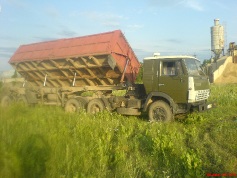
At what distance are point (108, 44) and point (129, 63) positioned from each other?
148cm

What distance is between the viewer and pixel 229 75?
46906 mm

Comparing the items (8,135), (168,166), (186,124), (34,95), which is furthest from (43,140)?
(34,95)

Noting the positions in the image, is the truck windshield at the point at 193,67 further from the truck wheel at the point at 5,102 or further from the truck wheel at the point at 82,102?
the truck wheel at the point at 5,102

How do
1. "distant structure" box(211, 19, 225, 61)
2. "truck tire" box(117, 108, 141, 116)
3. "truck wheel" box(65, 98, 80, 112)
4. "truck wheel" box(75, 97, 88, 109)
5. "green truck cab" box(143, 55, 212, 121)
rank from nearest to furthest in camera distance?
"green truck cab" box(143, 55, 212, 121) < "truck tire" box(117, 108, 141, 116) < "truck wheel" box(75, 97, 88, 109) < "truck wheel" box(65, 98, 80, 112) < "distant structure" box(211, 19, 225, 61)

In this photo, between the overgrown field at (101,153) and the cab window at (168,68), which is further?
the cab window at (168,68)

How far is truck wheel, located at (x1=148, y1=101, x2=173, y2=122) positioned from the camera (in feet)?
29.9

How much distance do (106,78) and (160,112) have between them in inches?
119

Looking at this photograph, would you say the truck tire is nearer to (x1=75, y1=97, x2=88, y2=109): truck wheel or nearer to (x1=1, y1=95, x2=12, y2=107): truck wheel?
(x1=75, y1=97, x2=88, y2=109): truck wheel

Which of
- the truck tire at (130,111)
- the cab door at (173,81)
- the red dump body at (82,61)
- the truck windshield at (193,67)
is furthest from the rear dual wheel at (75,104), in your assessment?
the truck windshield at (193,67)

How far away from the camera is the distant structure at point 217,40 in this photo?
190ft

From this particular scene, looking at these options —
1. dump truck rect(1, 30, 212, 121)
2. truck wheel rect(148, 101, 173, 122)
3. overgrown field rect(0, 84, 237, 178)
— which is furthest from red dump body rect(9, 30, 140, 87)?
overgrown field rect(0, 84, 237, 178)

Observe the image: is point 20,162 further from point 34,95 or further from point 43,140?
point 34,95

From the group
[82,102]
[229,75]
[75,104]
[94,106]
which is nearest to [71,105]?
[75,104]

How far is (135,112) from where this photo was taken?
996 cm
